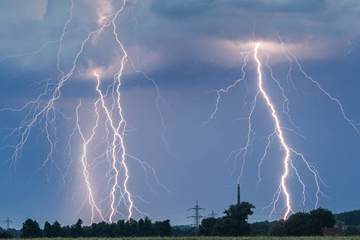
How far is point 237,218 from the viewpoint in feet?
171

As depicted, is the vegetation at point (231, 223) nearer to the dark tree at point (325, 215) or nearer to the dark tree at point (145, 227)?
the dark tree at point (145, 227)

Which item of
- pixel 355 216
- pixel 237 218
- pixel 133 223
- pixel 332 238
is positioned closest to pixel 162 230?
pixel 133 223

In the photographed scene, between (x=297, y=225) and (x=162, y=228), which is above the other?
(x=297, y=225)

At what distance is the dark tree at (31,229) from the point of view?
179ft

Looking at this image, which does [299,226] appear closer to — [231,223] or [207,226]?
[231,223]

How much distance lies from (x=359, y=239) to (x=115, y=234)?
145 feet

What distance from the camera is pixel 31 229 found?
5547 cm

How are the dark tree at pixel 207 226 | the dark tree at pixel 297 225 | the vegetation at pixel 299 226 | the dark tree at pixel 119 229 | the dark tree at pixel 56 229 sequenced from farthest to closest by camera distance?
1. the dark tree at pixel 119 229
2. the dark tree at pixel 56 229
3. the dark tree at pixel 207 226
4. the dark tree at pixel 297 225
5. the vegetation at pixel 299 226

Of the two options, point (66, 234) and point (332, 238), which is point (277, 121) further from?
point (66, 234)

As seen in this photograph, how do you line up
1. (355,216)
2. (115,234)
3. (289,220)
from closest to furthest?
(289,220), (115,234), (355,216)

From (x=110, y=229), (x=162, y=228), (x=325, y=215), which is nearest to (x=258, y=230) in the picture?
(x=325, y=215)

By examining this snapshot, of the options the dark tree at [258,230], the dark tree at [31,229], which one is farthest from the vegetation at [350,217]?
the dark tree at [31,229]

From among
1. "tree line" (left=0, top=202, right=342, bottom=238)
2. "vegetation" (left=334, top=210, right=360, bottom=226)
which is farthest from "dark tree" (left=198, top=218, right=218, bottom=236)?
"vegetation" (left=334, top=210, right=360, bottom=226)

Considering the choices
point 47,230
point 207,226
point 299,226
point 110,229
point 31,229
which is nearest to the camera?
point 299,226
